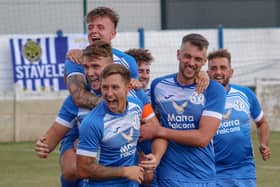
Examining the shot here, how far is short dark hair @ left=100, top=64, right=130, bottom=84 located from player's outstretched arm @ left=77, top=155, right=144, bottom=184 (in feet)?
1.85

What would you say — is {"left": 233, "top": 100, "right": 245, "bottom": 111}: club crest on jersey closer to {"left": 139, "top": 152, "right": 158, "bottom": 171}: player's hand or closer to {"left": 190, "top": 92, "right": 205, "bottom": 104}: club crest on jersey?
{"left": 190, "top": 92, "right": 205, "bottom": 104}: club crest on jersey

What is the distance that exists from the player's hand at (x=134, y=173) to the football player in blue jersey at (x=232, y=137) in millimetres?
2062

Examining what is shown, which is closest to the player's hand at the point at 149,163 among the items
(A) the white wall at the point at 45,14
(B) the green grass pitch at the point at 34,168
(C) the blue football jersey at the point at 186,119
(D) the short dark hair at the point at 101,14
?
(C) the blue football jersey at the point at 186,119

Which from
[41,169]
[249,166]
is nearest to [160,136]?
A: [249,166]

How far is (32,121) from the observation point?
59.5 feet

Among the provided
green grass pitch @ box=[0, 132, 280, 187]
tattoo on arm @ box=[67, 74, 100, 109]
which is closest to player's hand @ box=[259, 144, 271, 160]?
tattoo on arm @ box=[67, 74, 100, 109]

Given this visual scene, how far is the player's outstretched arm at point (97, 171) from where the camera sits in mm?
6855

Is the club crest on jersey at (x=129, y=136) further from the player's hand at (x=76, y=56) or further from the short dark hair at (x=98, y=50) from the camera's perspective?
the player's hand at (x=76, y=56)

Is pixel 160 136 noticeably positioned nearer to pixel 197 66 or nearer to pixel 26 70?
pixel 197 66

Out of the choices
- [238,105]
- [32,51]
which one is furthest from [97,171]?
[32,51]

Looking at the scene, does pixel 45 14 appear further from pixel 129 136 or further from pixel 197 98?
pixel 129 136

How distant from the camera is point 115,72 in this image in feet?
22.2

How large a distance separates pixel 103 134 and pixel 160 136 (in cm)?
68

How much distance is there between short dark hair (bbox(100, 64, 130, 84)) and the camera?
22.2ft
